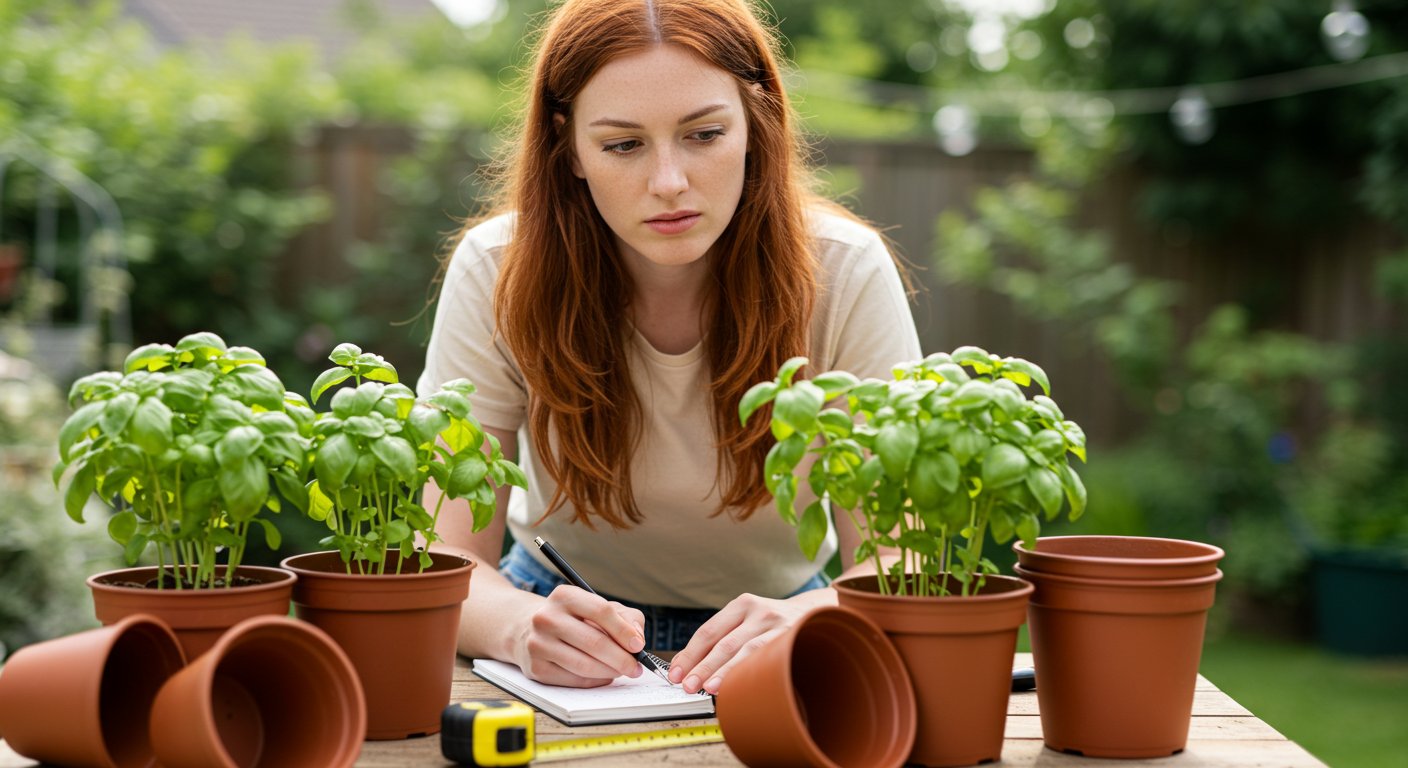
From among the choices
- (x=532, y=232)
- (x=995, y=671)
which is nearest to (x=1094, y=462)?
(x=532, y=232)

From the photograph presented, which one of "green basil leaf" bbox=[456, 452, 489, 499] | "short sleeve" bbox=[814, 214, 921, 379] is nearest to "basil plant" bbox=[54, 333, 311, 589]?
"green basil leaf" bbox=[456, 452, 489, 499]

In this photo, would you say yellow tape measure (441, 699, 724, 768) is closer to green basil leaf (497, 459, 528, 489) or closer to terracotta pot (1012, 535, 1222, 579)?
green basil leaf (497, 459, 528, 489)

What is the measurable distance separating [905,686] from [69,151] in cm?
479

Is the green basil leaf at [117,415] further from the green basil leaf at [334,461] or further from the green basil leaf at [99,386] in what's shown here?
the green basil leaf at [334,461]

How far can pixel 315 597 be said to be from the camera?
1.17 metres

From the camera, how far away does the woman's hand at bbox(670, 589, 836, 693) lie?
4.40 ft

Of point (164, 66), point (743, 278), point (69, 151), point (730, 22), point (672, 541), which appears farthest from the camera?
point (164, 66)

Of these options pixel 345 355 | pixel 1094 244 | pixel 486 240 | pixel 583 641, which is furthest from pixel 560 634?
pixel 1094 244

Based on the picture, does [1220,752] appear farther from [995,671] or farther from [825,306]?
[825,306]

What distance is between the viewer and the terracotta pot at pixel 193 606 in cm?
108

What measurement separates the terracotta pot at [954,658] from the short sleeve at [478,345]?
30.4 inches

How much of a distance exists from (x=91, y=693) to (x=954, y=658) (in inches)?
26.2

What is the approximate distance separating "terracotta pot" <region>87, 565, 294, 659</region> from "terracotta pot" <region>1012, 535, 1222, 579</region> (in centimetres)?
64

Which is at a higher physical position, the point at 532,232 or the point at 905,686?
the point at 532,232
